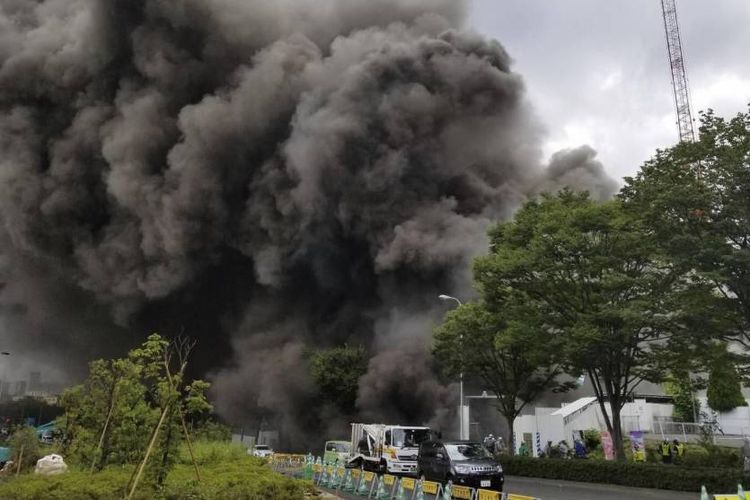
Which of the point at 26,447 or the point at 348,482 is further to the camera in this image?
the point at 26,447

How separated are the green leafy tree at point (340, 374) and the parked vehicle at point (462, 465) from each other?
25.0m

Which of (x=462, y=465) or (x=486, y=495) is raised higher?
(x=462, y=465)

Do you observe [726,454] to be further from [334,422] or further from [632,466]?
[334,422]

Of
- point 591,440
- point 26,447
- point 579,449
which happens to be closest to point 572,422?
point 591,440

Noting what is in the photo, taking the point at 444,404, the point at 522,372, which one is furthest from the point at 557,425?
the point at 444,404

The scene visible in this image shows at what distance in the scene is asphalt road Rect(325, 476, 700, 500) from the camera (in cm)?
1480

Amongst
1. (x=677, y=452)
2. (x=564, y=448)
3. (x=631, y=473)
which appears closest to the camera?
(x=631, y=473)

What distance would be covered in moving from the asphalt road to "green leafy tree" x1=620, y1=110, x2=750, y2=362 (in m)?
4.13

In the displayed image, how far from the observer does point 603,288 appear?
18859 mm

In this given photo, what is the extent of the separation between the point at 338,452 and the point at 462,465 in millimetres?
14071

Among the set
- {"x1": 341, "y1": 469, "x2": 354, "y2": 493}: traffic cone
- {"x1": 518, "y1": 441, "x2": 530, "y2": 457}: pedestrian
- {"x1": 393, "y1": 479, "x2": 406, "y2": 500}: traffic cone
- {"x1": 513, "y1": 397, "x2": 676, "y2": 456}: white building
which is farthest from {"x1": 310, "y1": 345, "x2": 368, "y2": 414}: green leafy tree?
{"x1": 393, "y1": 479, "x2": 406, "y2": 500}: traffic cone

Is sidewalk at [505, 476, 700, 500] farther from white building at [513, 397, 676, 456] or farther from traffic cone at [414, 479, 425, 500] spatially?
white building at [513, 397, 676, 456]

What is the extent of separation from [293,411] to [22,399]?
37410 mm

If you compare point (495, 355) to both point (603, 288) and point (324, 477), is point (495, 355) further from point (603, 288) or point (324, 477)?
point (324, 477)
